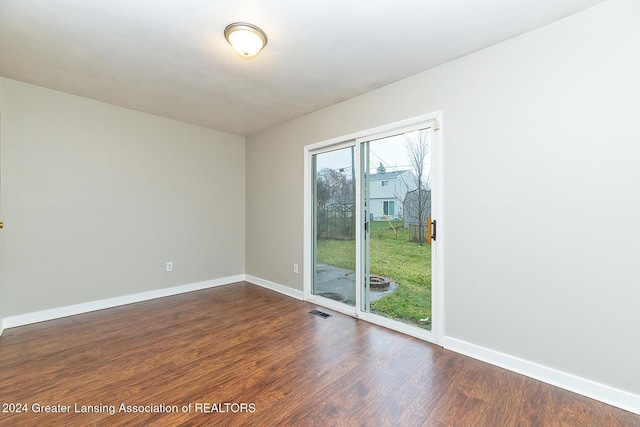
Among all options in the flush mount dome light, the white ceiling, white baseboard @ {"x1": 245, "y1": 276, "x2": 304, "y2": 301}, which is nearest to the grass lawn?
white baseboard @ {"x1": 245, "y1": 276, "x2": 304, "y2": 301}

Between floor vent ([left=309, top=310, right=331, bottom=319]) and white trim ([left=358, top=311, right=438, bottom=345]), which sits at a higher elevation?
white trim ([left=358, top=311, right=438, bottom=345])

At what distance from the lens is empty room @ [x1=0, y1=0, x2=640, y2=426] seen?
65.4 inches

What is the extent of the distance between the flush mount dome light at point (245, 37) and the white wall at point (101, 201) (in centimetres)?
239

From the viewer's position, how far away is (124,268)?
3.43 m

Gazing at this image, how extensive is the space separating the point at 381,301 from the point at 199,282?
9.28ft

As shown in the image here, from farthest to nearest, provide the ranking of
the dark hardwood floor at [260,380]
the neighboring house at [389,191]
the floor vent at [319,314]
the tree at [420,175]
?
the floor vent at [319,314], the neighboring house at [389,191], the tree at [420,175], the dark hardwood floor at [260,380]

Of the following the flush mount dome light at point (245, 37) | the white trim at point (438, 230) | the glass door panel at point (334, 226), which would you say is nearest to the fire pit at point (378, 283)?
the glass door panel at point (334, 226)

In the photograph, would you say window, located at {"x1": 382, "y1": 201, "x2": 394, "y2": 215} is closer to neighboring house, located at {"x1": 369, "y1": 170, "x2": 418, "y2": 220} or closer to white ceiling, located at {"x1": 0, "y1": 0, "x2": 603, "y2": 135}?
neighboring house, located at {"x1": 369, "y1": 170, "x2": 418, "y2": 220}

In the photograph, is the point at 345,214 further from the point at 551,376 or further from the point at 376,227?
the point at 551,376

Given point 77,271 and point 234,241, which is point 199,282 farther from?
point 77,271

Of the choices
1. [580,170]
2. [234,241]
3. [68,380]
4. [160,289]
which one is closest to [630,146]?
[580,170]

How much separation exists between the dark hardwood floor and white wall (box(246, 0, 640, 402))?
0.34 m

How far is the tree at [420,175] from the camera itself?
2.55 meters

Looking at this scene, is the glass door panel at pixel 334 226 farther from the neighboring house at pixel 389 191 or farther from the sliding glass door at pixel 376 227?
the neighboring house at pixel 389 191
